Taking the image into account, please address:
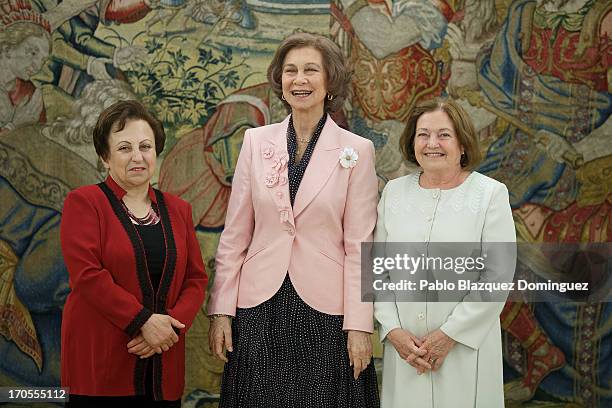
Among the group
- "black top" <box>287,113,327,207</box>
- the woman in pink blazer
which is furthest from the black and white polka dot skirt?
"black top" <box>287,113,327,207</box>

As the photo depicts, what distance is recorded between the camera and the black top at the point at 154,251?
3.13 m

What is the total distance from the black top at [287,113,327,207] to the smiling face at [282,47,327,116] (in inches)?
4.8

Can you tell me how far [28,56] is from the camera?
4.65m

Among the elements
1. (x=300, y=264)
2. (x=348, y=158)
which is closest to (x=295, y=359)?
(x=300, y=264)

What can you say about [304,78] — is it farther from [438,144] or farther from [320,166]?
[438,144]

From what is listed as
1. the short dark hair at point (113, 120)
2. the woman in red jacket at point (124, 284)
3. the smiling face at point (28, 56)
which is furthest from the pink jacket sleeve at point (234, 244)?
the smiling face at point (28, 56)

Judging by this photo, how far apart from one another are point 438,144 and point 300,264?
2.46 feet

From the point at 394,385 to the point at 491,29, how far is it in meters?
2.45

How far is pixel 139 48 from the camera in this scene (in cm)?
465

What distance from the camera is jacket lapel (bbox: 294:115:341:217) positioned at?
3.22m

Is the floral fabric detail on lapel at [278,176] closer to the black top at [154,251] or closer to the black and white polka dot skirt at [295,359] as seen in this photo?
the black and white polka dot skirt at [295,359]

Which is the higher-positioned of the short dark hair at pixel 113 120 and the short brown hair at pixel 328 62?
the short brown hair at pixel 328 62

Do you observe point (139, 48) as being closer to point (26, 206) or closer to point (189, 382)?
point (26, 206)

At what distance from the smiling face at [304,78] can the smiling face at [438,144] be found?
1.52ft
